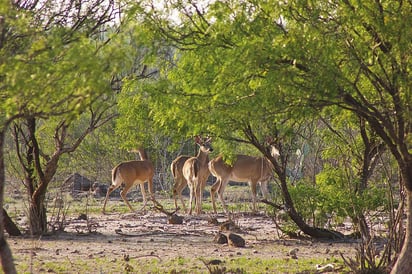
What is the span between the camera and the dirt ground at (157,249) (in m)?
11.4

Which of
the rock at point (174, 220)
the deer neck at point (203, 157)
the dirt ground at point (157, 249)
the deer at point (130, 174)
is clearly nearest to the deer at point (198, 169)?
the deer neck at point (203, 157)

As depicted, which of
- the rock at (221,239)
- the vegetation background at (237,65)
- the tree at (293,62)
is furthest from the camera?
the rock at (221,239)

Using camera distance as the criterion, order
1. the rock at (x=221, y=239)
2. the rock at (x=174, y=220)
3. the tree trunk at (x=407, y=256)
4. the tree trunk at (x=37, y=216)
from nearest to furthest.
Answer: the tree trunk at (x=407, y=256)
the rock at (x=221, y=239)
the tree trunk at (x=37, y=216)
the rock at (x=174, y=220)

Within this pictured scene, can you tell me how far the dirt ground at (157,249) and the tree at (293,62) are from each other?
9.19 ft

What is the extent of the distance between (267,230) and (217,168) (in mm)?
6477

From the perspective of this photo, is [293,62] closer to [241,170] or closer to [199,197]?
[199,197]

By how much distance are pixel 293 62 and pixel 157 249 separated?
20.7 ft

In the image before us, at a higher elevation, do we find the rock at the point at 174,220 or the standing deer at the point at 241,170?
the standing deer at the point at 241,170

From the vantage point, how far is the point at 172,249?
44.1 ft

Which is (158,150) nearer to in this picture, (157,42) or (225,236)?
(225,236)

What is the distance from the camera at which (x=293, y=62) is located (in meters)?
7.99

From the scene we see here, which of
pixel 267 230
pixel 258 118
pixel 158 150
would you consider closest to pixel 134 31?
pixel 258 118

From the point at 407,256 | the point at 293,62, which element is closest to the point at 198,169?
the point at 407,256

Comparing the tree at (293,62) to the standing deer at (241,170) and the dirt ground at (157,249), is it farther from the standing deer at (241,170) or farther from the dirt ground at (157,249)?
the standing deer at (241,170)
